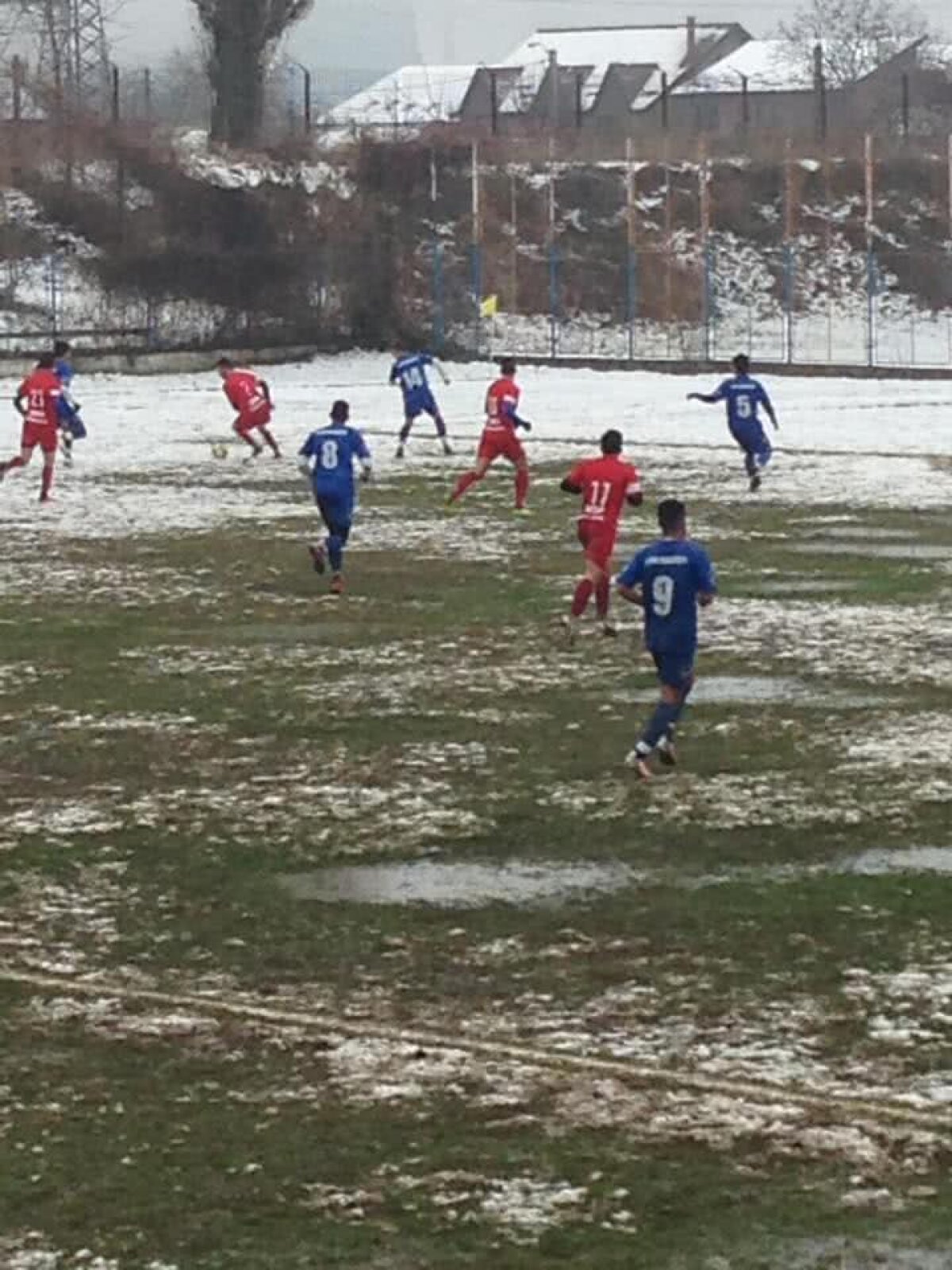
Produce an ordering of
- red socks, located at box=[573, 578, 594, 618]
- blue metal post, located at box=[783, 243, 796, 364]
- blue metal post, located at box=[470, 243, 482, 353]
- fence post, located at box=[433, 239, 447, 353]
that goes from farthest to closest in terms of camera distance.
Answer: blue metal post, located at box=[470, 243, 482, 353] → fence post, located at box=[433, 239, 447, 353] → blue metal post, located at box=[783, 243, 796, 364] → red socks, located at box=[573, 578, 594, 618]

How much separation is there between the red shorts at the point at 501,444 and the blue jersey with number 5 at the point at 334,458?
646cm

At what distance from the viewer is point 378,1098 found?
29.9 ft

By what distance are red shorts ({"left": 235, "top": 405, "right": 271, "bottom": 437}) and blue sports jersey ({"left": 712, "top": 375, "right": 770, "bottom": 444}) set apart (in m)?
6.83

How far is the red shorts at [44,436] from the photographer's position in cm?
3080

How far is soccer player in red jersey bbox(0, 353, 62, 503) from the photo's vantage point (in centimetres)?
3081

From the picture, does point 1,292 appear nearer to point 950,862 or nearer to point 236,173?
point 236,173

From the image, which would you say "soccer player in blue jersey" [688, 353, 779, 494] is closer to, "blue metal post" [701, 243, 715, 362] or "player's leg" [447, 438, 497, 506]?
"player's leg" [447, 438, 497, 506]

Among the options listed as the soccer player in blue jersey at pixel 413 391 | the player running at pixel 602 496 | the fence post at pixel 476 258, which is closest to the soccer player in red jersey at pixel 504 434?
the soccer player in blue jersey at pixel 413 391

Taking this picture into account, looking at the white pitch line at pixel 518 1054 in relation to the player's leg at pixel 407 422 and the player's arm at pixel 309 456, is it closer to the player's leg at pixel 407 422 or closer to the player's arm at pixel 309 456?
the player's arm at pixel 309 456

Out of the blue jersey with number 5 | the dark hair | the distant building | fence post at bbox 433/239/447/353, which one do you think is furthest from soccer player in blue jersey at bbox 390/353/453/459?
the distant building

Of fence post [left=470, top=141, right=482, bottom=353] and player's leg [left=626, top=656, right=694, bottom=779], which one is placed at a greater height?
fence post [left=470, top=141, right=482, bottom=353]

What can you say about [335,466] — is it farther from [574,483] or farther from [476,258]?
[476,258]

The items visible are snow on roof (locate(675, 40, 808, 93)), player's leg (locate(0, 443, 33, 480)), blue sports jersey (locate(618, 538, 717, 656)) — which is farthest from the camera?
snow on roof (locate(675, 40, 808, 93))

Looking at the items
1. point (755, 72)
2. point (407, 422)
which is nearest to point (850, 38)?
point (755, 72)
